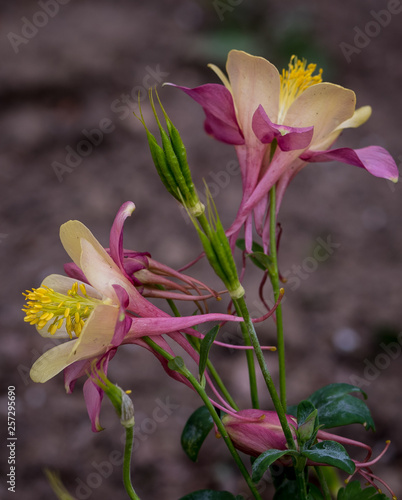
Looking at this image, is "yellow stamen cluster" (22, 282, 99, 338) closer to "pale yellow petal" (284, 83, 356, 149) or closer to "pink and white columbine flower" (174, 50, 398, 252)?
"pink and white columbine flower" (174, 50, 398, 252)

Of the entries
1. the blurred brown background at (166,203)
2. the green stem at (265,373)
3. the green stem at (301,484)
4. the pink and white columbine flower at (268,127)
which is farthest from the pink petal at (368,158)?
the blurred brown background at (166,203)

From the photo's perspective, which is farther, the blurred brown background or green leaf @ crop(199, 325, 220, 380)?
the blurred brown background

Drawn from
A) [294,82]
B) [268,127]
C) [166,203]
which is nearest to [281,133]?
[268,127]

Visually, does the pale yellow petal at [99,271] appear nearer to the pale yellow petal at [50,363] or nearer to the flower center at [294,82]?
the pale yellow petal at [50,363]

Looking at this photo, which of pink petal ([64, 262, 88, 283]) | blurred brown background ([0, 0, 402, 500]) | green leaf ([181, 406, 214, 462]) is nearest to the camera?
pink petal ([64, 262, 88, 283])

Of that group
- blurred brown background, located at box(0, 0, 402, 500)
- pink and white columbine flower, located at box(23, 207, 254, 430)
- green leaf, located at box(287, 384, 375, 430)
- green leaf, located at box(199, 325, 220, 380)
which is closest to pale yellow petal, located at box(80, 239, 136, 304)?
pink and white columbine flower, located at box(23, 207, 254, 430)

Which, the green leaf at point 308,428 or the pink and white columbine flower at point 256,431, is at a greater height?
the green leaf at point 308,428

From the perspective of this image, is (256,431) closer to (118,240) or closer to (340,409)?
(340,409)
